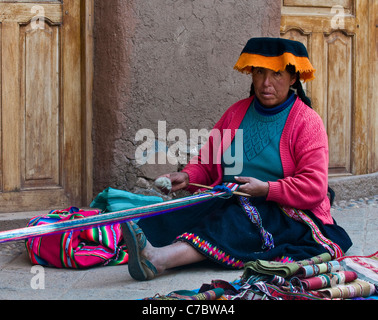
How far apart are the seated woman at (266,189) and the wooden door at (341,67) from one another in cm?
187

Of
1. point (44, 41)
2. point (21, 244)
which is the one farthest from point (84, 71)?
point (21, 244)

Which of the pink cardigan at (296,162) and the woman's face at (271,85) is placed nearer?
the pink cardigan at (296,162)

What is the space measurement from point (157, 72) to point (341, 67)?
186cm

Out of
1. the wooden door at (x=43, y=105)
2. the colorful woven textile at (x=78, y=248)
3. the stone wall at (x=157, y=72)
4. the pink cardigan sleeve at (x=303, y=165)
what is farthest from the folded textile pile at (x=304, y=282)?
the wooden door at (x=43, y=105)

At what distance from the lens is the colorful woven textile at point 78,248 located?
3387 millimetres

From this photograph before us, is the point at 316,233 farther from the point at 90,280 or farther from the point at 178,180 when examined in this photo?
the point at 90,280

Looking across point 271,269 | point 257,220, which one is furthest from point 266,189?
point 271,269

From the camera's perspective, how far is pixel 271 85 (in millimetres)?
3395

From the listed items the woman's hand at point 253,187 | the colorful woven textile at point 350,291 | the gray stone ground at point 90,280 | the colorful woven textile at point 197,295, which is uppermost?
the woman's hand at point 253,187

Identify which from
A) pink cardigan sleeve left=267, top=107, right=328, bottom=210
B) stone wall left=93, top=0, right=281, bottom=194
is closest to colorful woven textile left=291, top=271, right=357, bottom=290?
pink cardigan sleeve left=267, top=107, right=328, bottom=210

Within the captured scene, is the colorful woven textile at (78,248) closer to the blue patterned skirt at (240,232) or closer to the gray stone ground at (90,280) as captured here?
the gray stone ground at (90,280)

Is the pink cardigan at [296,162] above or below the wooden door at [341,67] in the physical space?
below

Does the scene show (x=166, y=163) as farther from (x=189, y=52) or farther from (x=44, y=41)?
(x=44, y=41)

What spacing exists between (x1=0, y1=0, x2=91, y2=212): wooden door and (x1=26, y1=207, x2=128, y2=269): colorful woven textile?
0.79 m
